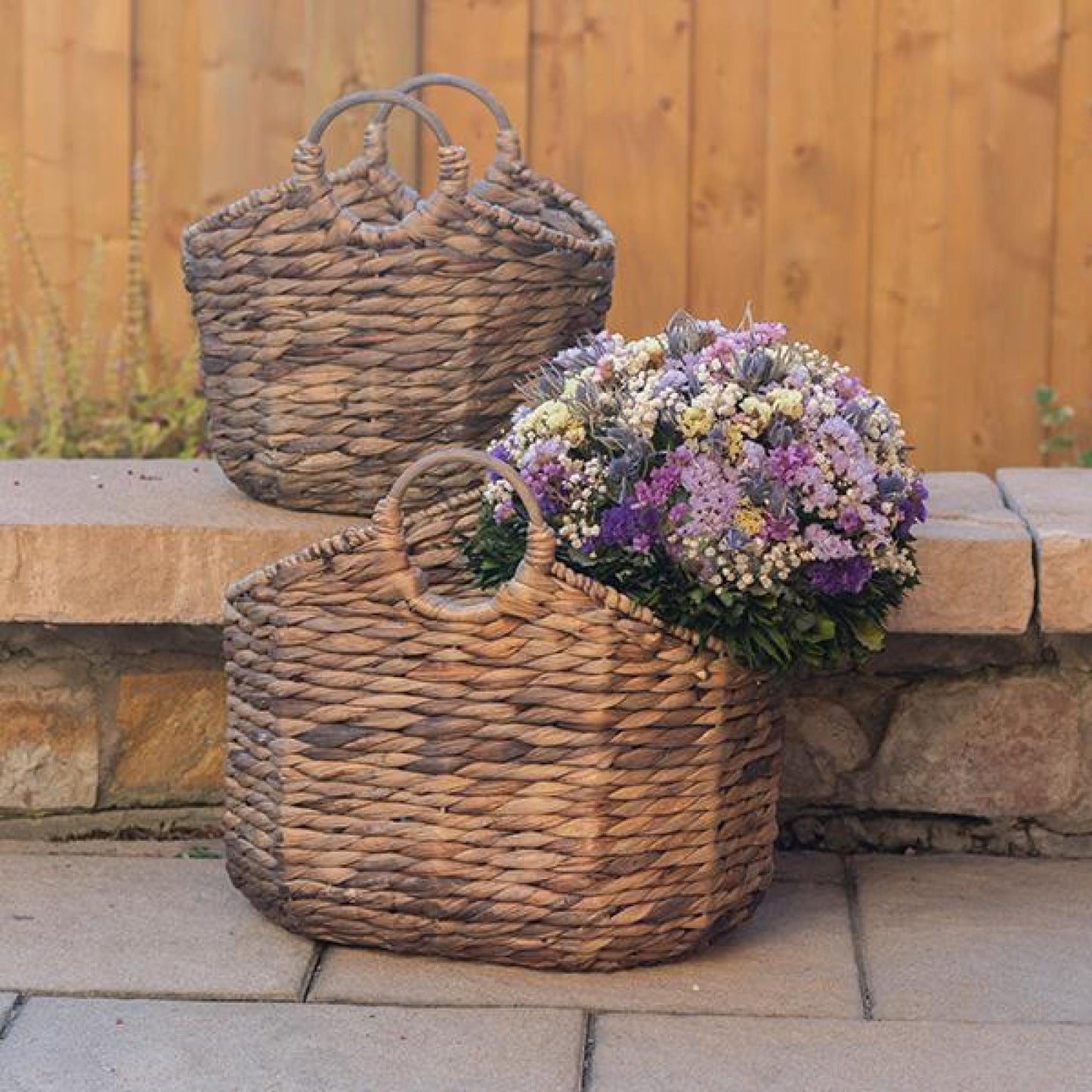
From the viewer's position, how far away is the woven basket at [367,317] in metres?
3.42

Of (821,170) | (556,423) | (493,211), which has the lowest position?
(556,423)

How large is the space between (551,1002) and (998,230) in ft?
8.20

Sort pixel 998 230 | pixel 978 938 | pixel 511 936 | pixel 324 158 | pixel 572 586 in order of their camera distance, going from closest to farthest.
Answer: pixel 572 586 → pixel 511 936 → pixel 978 938 → pixel 324 158 → pixel 998 230

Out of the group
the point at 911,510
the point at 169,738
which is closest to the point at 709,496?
the point at 911,510

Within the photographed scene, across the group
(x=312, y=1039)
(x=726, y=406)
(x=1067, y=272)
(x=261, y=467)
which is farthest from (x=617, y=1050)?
(x=1067, y=272)

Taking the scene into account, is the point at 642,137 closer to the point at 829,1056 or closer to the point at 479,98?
the point at 479,98

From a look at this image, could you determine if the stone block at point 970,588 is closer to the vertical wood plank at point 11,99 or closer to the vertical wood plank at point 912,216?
the vertical wood plank at point 912,216

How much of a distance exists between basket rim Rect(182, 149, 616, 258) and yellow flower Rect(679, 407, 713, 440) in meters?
0.52

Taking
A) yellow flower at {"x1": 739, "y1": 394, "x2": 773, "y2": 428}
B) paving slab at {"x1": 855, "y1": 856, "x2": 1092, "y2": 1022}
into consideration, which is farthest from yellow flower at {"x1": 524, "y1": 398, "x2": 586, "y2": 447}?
paving slab at {"x1": 855, "y1": 856, "x2": 1092, "y2": 1022}

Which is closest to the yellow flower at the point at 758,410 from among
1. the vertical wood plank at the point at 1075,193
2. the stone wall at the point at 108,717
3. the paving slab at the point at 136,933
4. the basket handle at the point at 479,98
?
the basket handle at the point at 479,98

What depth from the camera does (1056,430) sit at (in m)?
5.00

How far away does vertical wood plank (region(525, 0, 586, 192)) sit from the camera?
4.98m

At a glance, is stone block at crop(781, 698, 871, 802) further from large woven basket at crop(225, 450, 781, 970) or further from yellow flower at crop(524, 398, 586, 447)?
yellow flower at crop(524, 398, 586, 447)

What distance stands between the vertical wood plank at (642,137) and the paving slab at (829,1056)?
234 centimetres
